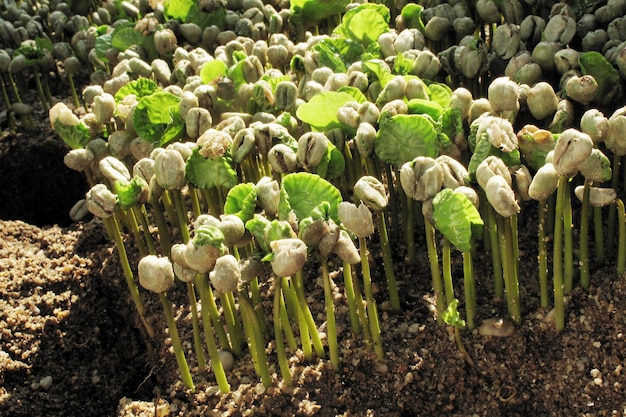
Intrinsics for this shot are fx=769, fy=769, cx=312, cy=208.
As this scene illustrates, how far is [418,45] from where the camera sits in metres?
1.90

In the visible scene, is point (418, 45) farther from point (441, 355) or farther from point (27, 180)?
point (27, 180)

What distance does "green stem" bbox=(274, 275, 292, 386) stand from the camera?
130 cm

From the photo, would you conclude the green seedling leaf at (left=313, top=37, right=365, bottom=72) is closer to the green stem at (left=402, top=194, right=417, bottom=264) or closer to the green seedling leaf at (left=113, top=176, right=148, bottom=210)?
the green stem at (left=402, top=194, right=417, bottom=264)

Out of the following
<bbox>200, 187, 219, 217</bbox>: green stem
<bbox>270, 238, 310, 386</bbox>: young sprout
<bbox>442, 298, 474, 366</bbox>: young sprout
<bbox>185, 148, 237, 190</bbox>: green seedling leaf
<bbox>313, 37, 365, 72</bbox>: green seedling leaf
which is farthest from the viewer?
<bbox>313, 37, 365, 72</bbox>: green seedling leaf

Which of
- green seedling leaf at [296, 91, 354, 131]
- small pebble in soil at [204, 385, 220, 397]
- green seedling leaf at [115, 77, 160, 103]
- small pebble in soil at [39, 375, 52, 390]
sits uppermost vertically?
green seedling leaf at [115, 77, 160, 103]

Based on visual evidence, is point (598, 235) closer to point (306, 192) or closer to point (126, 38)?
point (306, 192)

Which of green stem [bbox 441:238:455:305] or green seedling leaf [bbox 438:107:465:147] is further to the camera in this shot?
green seedling leaf [bbox 438:107:465:147]

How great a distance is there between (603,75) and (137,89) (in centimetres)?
109

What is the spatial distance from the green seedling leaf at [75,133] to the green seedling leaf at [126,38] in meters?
0.59

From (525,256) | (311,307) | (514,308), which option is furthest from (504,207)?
(311,307)

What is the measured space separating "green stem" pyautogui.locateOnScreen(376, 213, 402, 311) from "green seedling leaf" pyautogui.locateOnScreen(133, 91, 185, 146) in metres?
0.55

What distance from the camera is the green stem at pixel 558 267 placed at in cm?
129

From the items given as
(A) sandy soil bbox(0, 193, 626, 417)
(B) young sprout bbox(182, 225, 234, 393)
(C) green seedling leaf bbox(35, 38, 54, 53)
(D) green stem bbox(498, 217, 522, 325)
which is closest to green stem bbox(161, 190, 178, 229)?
(A) sandy soil bbox(0, 193, 626, 417)

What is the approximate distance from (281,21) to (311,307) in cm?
106
